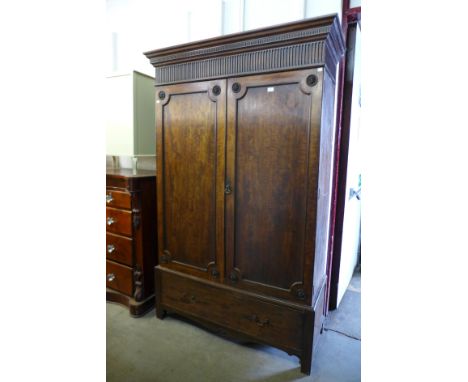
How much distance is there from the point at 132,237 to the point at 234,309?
95 cm

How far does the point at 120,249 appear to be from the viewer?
2209 millimetres

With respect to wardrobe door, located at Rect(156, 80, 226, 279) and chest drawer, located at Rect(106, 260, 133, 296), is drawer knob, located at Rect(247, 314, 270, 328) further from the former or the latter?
chest drawer, located at Rect(106, 260, 133, 296)

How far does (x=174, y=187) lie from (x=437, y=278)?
1.72m

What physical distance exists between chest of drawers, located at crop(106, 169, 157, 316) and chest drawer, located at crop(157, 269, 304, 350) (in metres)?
0.20

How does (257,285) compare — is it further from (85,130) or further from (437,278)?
(85,130)

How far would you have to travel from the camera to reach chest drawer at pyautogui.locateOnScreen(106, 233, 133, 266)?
2.16m

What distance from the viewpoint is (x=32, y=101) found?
35 centimetres

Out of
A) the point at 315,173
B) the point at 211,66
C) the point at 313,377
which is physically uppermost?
the point at 211,66

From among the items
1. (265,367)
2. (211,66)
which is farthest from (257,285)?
(211,66)

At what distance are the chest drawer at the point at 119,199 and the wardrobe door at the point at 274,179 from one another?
2.70 feet

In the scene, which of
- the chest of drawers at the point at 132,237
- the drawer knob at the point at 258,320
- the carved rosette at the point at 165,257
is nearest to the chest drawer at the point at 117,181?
the chest of drawers at the point at 132,237

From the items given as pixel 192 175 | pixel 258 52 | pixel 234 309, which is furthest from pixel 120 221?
pixel 258 52

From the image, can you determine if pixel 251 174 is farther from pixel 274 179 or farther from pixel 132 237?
pixel 132 237

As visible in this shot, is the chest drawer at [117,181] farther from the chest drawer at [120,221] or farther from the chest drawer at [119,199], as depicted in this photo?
the chest drawer at [120,221]
